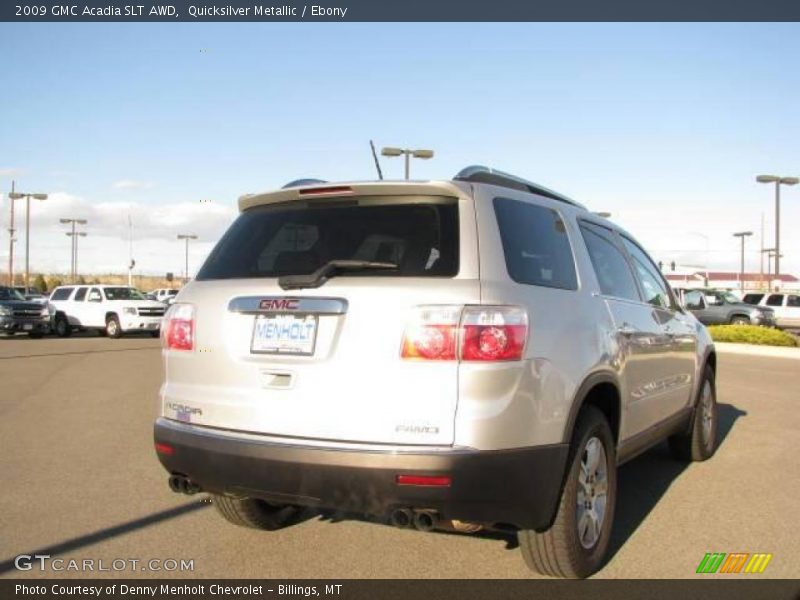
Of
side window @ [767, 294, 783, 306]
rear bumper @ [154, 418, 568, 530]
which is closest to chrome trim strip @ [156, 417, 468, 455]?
rear bumper @ [154, 418, 568, 530]

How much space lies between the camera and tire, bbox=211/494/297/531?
4.33 m

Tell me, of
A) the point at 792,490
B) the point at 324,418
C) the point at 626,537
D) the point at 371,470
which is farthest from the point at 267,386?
the point at 792,490

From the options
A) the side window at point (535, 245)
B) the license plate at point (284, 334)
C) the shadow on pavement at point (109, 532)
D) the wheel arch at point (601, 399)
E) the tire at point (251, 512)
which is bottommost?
the shadow on pavement at point (109, 532)

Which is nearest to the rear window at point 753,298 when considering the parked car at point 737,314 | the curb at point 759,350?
the parked car at point 737,314

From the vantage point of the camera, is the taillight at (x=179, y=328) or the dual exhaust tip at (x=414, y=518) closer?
the dual exhaust tip at (x=414, y=518)

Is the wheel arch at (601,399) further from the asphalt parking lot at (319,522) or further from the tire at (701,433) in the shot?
the tire at (701,433)

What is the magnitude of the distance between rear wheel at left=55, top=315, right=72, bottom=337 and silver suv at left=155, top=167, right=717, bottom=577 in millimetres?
25081

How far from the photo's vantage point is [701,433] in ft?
21.5

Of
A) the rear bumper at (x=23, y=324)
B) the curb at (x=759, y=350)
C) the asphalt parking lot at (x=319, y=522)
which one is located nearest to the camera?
the asphalt parking lot at (x=319, y=522)

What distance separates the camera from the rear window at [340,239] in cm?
342

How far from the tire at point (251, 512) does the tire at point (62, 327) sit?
24.7 metres

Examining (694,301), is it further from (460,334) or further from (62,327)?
(62,327)

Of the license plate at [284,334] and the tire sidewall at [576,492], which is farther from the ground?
the license plate at [284,334]
